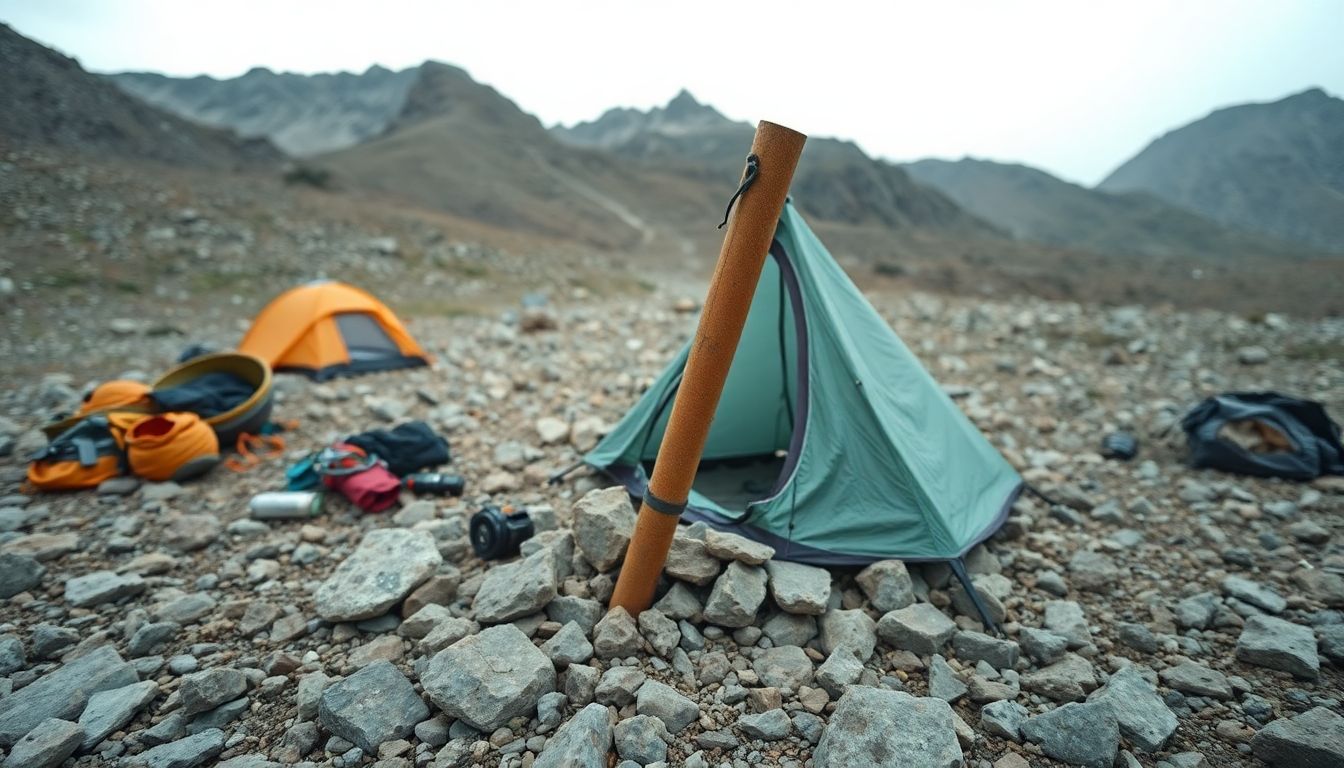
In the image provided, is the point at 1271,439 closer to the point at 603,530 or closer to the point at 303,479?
the point at 603,530

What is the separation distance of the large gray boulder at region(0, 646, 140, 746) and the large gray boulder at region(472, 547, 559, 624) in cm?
166

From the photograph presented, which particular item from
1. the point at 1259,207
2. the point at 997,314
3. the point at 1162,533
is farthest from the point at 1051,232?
the point at 1162,533

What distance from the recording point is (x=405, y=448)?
517 centimetres

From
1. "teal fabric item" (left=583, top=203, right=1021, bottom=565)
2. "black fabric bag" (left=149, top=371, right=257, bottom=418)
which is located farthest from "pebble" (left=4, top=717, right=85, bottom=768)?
"black fabric bag" (left=149, top=371, right=257, bottom=418)

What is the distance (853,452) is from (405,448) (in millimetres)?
3746

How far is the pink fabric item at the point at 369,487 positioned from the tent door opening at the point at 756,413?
200 centimetres

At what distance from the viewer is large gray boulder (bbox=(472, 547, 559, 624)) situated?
312cm

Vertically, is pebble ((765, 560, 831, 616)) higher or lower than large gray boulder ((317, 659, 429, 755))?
higher

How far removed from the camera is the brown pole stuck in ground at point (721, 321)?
2451mm

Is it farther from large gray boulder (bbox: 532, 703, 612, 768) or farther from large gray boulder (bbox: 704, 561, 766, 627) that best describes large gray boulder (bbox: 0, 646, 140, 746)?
large gray boulder (bbox: 704, 561, 766, 627)

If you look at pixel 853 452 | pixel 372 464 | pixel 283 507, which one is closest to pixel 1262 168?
pixel 853 452

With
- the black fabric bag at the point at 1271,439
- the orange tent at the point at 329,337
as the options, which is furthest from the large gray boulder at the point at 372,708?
the black fabric bag at the point at 1271,439

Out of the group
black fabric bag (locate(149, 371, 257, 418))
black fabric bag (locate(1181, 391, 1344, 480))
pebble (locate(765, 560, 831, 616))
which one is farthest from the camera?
black fabric bag (locate(149, 371, 257, 418))

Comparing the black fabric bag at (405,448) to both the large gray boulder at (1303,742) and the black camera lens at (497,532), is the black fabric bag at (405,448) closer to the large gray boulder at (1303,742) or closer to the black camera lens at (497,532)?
the black camera lens at (497,532)
